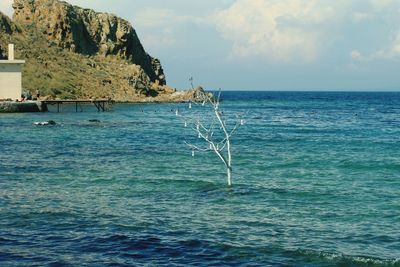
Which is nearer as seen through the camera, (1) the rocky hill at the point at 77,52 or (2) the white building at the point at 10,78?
(2) the white building at the point at 10,78

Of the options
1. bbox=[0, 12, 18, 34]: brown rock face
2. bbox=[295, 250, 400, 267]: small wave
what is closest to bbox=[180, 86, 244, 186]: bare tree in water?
bbox=[295, 250, 400, 267]: small wave

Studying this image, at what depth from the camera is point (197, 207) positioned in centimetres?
2070

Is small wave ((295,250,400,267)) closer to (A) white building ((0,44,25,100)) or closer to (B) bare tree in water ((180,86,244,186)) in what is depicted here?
(B) bare tree in water ((180,86,244,186))

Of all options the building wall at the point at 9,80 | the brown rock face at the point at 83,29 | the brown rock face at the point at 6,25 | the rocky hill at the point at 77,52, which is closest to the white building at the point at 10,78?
the building wall at the point at 9,80

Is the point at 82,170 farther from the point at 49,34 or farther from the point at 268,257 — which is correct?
the point at 49,34

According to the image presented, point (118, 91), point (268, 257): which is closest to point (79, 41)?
point (118, 91)

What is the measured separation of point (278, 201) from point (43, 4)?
145 meters

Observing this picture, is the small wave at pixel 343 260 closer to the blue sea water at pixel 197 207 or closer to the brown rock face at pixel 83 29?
the blue sea water at pixel 197 207

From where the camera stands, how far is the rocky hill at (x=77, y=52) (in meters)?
134

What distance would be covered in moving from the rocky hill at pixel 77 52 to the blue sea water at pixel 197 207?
94641mm

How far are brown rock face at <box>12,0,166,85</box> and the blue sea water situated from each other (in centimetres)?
11723

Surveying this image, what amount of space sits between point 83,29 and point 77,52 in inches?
359

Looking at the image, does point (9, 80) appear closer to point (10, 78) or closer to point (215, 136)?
point (10, 78)

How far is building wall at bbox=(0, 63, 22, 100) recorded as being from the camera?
3324 inches
